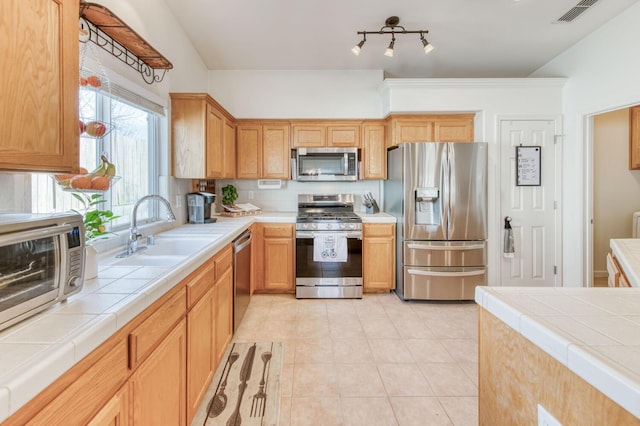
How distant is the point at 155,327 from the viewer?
3.81ft

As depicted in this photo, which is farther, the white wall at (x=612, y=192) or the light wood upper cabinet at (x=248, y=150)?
the white wall at (x=612, y=192)

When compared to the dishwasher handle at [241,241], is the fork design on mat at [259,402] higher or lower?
lower

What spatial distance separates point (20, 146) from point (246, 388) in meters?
1.72

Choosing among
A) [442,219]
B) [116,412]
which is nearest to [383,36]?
[442,219]

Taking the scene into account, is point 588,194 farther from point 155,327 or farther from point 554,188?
point 155,327

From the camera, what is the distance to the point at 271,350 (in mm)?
2385

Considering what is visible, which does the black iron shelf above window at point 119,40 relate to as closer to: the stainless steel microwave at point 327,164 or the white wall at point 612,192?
the stainless steel microwave at point 327,164

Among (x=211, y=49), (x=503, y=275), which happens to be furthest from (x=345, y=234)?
(x=211, y=49)

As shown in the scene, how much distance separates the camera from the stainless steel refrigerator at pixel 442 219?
10.8ft

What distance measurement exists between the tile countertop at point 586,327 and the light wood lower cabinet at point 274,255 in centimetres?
269

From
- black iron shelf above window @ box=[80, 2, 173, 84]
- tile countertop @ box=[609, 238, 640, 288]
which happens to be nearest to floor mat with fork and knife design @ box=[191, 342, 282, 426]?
tile countertop @ box=[609, 238, 640, 288]

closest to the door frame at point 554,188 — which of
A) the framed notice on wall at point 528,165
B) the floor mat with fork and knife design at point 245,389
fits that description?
the framed notice on wall at point 528,165

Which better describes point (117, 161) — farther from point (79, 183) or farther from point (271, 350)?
point (271, 350)

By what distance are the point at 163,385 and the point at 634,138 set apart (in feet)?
18.6
